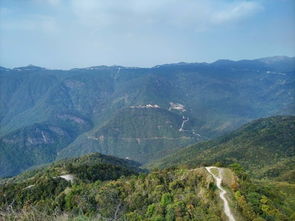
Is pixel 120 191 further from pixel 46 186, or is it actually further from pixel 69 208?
pixel 46 186

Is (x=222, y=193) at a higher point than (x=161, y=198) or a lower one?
higher

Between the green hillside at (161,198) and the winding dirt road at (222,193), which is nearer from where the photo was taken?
the winding dirt road at (222,193)

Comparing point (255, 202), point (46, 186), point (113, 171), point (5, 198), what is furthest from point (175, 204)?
point (113, 171)

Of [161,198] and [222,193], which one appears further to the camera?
[161,198]

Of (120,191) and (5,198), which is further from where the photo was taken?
(5,198)

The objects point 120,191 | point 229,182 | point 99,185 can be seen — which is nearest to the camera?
point 229,182

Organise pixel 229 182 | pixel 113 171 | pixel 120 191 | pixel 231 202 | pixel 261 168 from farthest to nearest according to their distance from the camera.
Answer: pixel 261 168 → pixel 113 171 → pixel 120 191 → pixel 229 182 → pixel 231 202

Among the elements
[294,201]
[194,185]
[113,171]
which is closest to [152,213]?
[194,185]

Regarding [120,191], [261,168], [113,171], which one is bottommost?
[261,168]

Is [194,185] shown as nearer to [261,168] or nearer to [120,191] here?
[120,191]

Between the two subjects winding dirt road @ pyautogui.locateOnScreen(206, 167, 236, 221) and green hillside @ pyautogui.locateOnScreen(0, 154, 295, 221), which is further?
green hillside @ pyautogui.locateOnScreen(0, 154, 295, 221)

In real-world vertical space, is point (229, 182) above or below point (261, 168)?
above
